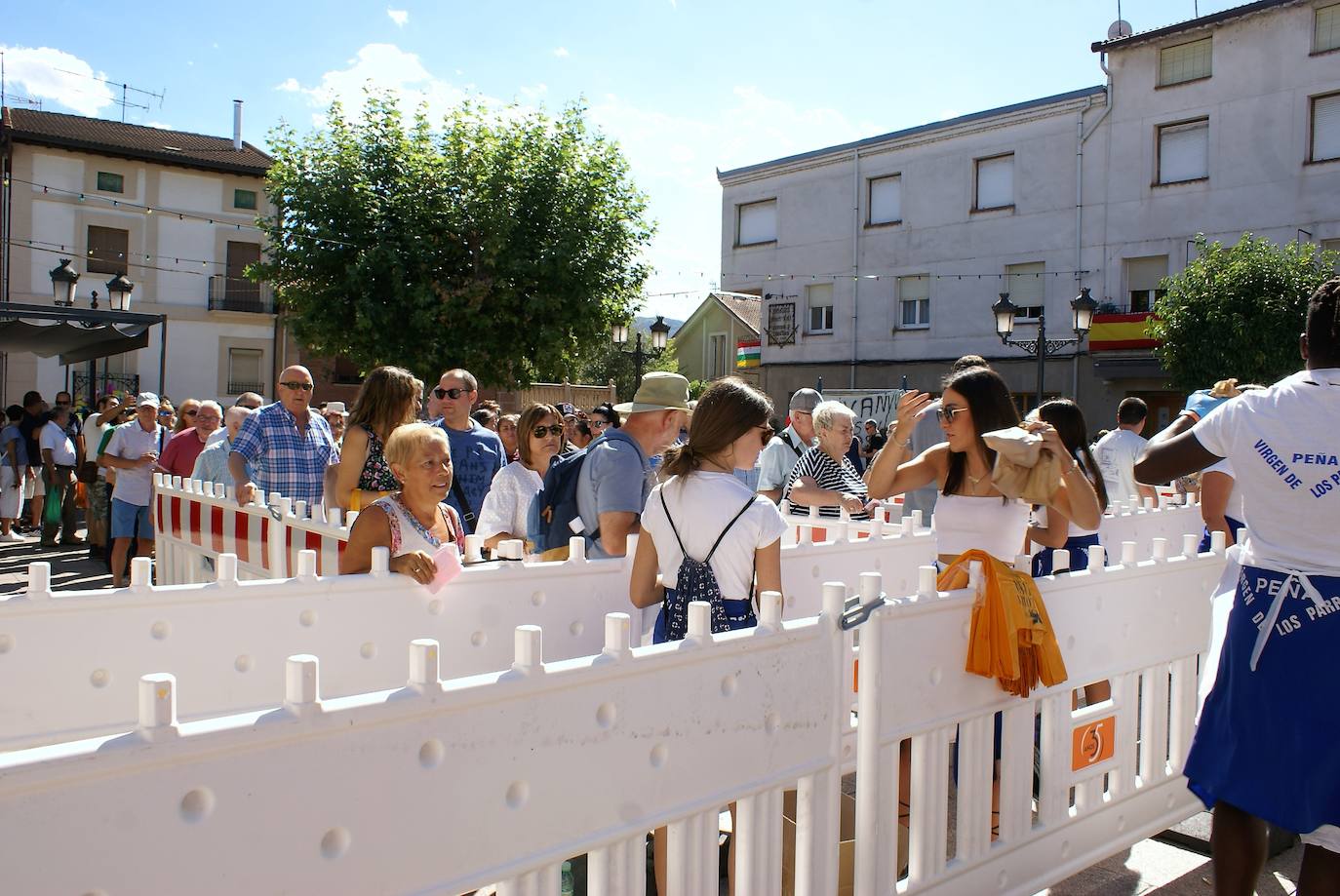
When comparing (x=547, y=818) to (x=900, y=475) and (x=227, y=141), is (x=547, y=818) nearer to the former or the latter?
(x=900, y=475)

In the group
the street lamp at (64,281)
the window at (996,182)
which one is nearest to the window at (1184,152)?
the window at (996,182)

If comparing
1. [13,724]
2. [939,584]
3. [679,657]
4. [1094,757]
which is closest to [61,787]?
[679,657]

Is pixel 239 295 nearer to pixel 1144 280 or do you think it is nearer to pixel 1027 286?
pixel 1027 286

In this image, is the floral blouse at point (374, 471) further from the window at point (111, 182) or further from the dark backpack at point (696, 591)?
the window at point (111, 182)

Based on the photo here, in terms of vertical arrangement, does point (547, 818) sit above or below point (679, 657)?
below

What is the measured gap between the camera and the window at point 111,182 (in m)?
33.0

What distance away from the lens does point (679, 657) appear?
2.29m

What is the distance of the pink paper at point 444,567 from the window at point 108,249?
3463 centimetres

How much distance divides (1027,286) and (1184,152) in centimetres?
449

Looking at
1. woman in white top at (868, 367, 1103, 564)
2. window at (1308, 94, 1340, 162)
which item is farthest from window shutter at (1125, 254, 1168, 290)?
woman in white top at (868, 367, 1103, 564)

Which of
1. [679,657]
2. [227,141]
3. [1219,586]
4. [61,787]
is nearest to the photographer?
[61,787]

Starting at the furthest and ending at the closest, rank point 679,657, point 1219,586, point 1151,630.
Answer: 1. point 1151,630
2. point 1219,586
3. point 679,657

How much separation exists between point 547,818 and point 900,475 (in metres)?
2.59

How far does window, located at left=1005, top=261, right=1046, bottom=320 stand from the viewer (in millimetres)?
26016
